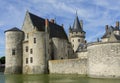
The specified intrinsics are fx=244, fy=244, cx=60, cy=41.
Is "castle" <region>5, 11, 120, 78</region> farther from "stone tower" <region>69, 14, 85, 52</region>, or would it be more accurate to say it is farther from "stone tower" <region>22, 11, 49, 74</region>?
"stone tower" <region>69, 14, 85, 52</region>

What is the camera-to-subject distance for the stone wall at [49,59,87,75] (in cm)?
2561

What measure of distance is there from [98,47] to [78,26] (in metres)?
26.2

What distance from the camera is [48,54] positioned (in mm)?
31547

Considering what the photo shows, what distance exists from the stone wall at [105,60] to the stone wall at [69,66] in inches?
87.5

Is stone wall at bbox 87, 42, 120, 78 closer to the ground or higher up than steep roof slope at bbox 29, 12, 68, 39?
closer to the ground

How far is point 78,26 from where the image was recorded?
159ft

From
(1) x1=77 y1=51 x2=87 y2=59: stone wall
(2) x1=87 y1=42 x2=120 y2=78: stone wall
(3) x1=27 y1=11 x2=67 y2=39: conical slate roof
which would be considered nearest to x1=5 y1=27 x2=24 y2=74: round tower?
(3) x1=27 y1=11 x2=67 y2=39: conical slate roof

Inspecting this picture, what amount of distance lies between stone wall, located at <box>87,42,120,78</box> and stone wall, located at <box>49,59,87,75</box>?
222cm

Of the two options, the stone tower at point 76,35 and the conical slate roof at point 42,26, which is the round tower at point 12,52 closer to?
the conical slate roof at point 42,26

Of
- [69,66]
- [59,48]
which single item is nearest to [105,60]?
[69,66]

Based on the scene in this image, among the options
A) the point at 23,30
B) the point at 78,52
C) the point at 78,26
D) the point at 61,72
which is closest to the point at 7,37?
the point at 23,30

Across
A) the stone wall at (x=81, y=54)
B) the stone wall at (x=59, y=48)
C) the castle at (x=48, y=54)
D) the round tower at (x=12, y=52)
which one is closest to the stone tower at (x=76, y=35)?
the stone wall at (x=81, y=54)

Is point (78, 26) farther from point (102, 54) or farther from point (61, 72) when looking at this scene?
point (102, 54)

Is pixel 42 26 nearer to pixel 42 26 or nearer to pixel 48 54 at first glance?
pixel 42 26
